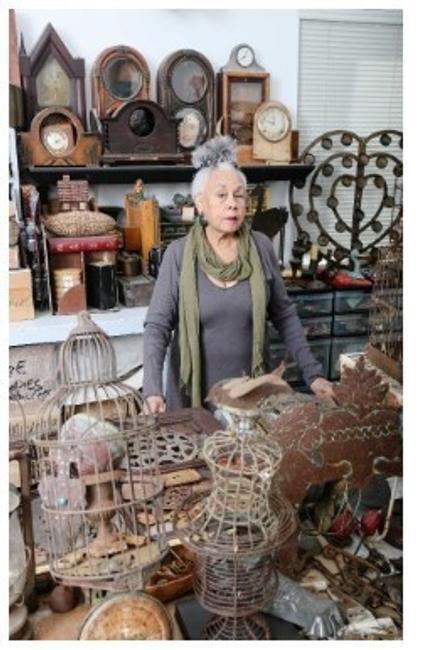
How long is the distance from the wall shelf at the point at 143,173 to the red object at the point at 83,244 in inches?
13.8

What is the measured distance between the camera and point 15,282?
2.58 m

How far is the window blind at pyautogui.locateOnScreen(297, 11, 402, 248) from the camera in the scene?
129 inches

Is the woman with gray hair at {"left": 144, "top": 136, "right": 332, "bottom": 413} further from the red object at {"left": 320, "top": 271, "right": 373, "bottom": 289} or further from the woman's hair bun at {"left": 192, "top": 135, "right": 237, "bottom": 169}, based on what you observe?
the red object at {"left": 320, "top": 271, "right": 373, "bottom": 289}

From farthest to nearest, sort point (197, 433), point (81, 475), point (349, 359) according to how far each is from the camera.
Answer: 1. point (349, 359)
2. point (197, 433)
3. point (81, 475)

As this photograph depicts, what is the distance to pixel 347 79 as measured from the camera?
338 centimetres

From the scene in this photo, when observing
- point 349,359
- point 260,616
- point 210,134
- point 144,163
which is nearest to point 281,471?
point 260,616

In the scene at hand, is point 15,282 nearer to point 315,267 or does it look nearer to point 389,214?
point 315,267

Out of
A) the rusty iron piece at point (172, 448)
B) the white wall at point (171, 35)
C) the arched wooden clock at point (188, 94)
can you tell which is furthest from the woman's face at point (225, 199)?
the white wall at point (171, 35)

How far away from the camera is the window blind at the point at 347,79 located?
328cm

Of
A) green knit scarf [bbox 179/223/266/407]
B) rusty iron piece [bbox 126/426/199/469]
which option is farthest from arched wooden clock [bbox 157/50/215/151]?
rusty iron piece [bbox 126/426/199/469]

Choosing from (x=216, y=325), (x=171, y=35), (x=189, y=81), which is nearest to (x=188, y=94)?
(x=189, y=81)

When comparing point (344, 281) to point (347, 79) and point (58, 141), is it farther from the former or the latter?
point (58, 141)

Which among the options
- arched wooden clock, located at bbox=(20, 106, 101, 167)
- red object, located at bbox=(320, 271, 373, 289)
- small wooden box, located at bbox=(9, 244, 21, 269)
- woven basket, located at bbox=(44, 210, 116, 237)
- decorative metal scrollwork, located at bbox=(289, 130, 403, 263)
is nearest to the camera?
small wooden box, located at bbox=(9, 244, 21, 269)

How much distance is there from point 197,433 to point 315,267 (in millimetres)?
1969
